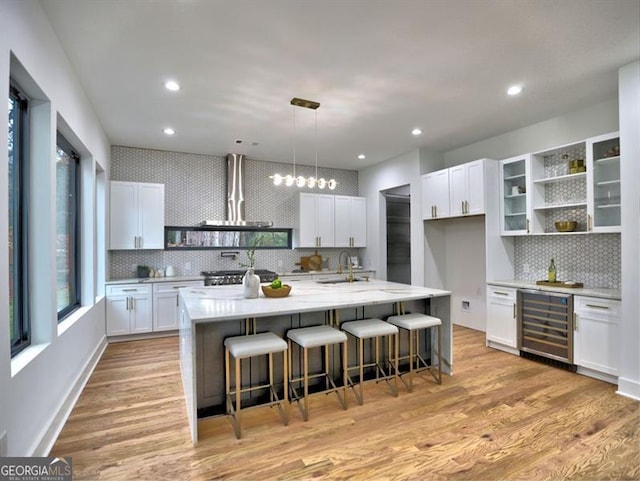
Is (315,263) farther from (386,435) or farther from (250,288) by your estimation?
(386,435)

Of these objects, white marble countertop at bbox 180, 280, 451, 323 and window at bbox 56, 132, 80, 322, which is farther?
window at bbox 56, 132, 80, 322

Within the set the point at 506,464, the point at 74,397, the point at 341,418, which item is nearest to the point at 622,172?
the point at 506,464

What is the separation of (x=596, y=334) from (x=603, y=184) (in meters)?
1.50

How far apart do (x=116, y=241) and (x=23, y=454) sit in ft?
10.9

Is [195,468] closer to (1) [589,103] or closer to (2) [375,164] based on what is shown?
(1) [589,103]

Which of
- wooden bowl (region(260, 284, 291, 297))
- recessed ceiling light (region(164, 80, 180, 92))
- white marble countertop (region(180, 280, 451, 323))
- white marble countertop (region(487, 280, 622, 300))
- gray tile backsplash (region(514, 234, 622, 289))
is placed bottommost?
white marble countertop (region(487, 280, 622, 300))

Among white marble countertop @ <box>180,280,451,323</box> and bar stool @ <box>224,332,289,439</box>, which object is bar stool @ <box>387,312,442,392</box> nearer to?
white marble countertop @ <box>180,280,451,323</box>

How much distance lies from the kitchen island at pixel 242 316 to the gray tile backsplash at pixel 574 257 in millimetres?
1695

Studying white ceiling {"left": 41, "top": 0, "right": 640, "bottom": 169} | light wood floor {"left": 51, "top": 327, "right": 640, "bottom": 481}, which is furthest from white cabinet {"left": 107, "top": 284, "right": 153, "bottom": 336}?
white ceiling {"left": 41, "top": 0, "right": 640, "bottom": 169}

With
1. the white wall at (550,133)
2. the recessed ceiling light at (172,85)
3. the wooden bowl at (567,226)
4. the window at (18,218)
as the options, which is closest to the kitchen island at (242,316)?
the window at (18,218)

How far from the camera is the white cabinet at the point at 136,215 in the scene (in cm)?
468

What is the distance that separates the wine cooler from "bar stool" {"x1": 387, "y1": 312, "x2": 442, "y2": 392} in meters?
1.23

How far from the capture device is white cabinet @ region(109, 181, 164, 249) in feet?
15.4

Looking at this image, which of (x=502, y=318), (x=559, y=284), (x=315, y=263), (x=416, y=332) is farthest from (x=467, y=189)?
(x=315, y=263)
